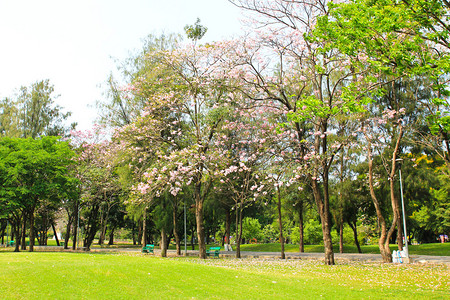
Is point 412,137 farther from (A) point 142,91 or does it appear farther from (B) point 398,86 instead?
(A) point 142,91

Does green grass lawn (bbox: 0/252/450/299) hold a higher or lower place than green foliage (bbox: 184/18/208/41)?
lower

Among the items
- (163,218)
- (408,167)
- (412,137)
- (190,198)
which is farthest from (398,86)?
(163,218)

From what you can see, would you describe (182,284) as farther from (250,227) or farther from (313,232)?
(250,227)

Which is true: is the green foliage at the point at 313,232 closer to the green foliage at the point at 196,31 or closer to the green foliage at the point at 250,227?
the green foliage at the point at 250,227

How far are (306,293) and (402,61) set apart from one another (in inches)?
230

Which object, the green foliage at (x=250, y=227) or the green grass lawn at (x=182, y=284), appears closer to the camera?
the green grass lawn at (x=182, y=284)

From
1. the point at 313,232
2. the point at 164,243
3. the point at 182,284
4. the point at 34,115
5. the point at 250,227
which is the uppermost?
the point at 34,115

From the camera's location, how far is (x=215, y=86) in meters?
18.6

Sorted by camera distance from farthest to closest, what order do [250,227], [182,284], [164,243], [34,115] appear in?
[250,227]
[34,115]
[164,243]
[182,284]

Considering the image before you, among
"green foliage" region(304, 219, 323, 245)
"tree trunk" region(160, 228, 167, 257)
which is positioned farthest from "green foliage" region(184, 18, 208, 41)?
"green foliage" region(304, 219, 323, 245)

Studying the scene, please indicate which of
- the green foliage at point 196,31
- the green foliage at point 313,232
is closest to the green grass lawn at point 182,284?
the green foliage at point 196,31

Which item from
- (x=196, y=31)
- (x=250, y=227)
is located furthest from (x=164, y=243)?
(x=250, y=227)

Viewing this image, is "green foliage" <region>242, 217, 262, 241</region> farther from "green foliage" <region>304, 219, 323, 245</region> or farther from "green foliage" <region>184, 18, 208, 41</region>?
"green foliage" <region>184, 18, 208, 41</region>

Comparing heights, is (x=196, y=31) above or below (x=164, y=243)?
above
